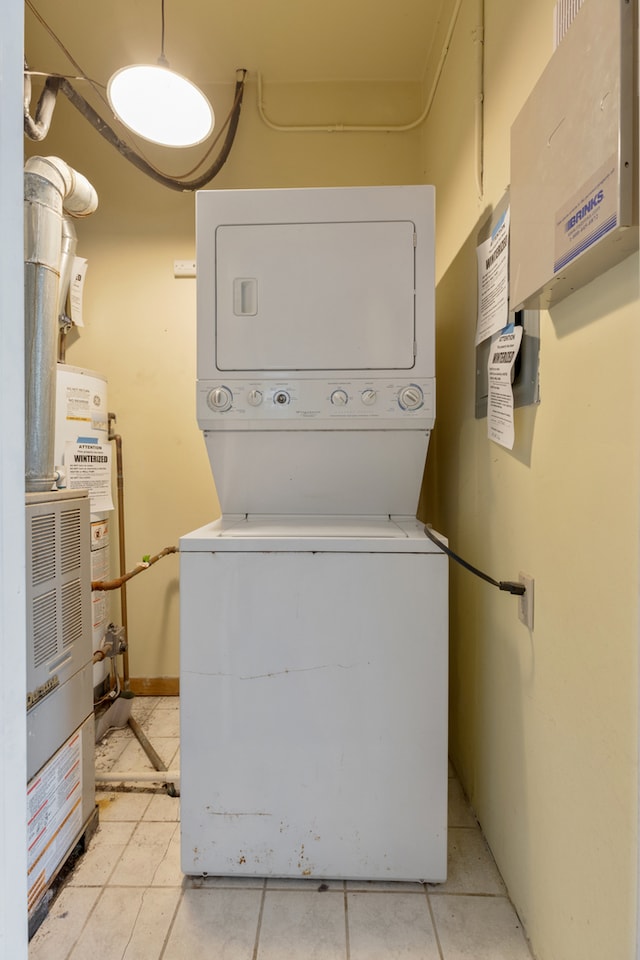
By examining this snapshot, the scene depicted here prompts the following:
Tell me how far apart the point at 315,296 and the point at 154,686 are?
1965 mm

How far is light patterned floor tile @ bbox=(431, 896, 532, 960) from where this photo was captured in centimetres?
108

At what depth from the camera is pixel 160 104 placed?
159cm

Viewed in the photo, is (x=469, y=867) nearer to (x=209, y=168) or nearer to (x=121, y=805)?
(x=121, y=805)

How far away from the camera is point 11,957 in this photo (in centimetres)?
54

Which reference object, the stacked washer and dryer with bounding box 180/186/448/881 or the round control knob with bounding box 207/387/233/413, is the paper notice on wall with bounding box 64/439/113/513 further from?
the stacked washer and dryer with bounding box 180/186/448/881

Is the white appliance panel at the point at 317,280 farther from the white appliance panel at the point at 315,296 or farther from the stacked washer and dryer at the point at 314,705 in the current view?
the stacked washer and dryer at the point at 314,705

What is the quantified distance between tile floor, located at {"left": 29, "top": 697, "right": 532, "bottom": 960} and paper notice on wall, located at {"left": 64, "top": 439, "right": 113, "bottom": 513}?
1194 mm

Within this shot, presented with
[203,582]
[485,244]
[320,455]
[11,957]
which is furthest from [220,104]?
[11,957]

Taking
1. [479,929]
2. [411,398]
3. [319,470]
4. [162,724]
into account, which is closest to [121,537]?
[162,724]

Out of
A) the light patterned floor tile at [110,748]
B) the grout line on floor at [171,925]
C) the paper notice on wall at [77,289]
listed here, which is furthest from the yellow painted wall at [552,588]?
the paper notice on wall at [77,289]

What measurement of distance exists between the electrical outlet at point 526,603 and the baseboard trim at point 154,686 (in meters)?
1.81

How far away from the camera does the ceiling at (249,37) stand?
6.19ft

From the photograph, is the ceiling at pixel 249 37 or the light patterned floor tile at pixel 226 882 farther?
the ceiling at pixel 249 37

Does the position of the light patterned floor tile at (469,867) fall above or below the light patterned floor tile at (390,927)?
above
